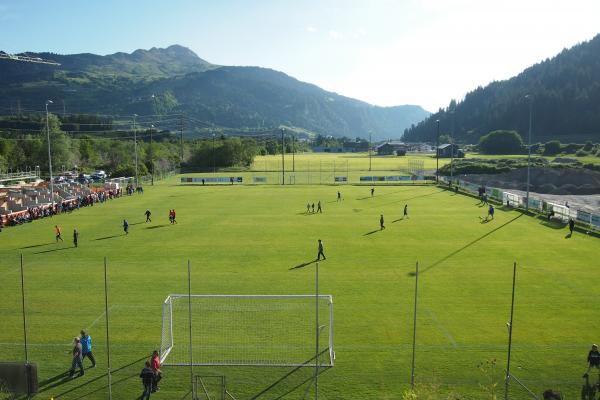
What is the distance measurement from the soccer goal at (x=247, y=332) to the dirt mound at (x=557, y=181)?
222 feet

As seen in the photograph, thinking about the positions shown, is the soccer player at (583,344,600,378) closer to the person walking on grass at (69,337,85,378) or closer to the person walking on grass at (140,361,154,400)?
the person walking on grass at (140,361,154,400)

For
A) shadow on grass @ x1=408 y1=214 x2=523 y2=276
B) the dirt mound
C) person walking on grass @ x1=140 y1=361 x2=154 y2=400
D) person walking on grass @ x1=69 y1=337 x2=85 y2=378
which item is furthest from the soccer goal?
the dirt mound

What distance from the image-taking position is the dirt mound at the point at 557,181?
72.2 metres

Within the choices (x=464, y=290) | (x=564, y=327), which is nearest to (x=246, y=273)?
(x=464, y=290)

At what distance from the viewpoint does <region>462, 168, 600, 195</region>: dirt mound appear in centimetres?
7219

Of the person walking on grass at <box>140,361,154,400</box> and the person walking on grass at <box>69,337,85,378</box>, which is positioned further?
the person walking on grass at <box>69,337,85,378</box>

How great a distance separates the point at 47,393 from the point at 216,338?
5.28 m

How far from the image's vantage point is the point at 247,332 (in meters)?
16.4

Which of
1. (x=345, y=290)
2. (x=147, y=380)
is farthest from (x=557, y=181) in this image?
(x=147, y=380)

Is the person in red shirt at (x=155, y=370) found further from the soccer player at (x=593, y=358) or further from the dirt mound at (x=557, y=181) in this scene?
the dirt mound at (x=557, y=181)

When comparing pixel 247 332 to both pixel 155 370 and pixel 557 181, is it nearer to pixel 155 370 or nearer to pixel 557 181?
pixel 155 370

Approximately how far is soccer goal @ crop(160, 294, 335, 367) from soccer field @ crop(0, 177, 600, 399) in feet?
1.74

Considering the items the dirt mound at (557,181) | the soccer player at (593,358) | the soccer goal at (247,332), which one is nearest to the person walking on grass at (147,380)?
the soccer goal at (247,332)

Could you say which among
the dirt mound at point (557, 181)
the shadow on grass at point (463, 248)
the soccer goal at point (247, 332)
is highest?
the dirt mound at point (557, 181)
